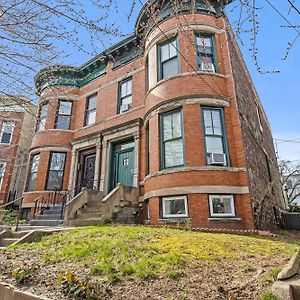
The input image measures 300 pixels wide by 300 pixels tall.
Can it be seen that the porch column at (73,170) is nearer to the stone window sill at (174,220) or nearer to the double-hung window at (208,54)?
the stone window sill at (174,220)

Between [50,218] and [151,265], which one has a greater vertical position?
[50,218]

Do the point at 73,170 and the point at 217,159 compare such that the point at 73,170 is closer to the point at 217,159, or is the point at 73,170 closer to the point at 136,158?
the point at 136,158

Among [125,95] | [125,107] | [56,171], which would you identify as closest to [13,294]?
[125,107]

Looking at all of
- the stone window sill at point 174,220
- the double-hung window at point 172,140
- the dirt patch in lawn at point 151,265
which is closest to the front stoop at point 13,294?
the dirt patch in lawn at point 151,265

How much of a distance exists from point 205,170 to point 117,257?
488cm

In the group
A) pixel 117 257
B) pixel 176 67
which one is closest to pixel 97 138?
pixel 176 67

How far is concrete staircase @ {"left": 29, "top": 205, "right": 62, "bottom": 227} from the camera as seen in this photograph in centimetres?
1020

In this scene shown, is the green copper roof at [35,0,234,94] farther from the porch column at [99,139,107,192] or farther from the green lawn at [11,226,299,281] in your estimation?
the green lawn at [11,226,299,281]

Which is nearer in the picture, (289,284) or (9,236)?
(289,284)

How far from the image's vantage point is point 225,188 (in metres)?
8.34

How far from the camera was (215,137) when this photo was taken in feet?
30.3

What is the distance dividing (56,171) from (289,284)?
1409 centimetres

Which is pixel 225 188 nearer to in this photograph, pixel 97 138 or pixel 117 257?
pixel 117 257

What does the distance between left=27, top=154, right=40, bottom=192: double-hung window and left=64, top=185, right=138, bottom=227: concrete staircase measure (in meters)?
5.85
